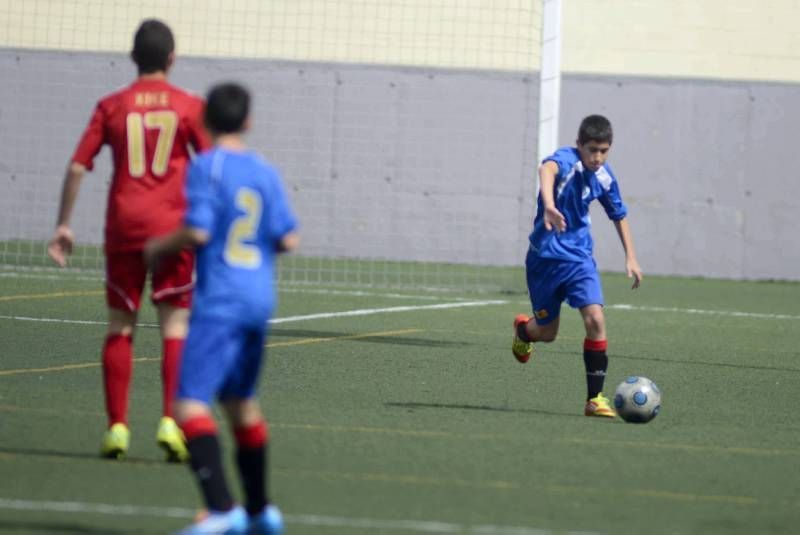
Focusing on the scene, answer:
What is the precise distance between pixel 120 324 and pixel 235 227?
2.17 m

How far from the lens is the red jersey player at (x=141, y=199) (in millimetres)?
7367

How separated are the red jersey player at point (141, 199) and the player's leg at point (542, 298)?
3.08 meters

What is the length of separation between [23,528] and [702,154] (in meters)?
18.5

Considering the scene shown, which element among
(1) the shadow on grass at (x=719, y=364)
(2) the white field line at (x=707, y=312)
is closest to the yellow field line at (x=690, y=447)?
(1) the shadow on grass at (x=719, y=364)

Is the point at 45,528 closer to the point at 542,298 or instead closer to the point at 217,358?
the point at 217,358

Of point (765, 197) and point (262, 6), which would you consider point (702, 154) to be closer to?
point (765, 197)

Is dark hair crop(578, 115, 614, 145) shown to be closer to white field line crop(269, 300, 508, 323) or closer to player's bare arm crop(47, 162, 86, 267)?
player's bare arm crop(47, 162, 86, 267)

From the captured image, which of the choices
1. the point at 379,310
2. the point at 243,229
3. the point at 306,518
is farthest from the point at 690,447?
the point at 379,310

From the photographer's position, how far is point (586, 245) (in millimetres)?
9961

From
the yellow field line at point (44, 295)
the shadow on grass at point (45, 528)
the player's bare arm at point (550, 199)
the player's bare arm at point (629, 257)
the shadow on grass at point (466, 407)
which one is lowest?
the shadow on grass at point (45, 528)

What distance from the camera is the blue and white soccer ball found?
29.5 ft

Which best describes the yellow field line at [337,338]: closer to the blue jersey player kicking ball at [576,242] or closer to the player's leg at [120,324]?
the blue jersey player kicking ball at [576,242]

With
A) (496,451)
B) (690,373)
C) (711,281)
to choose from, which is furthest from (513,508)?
(711,281)

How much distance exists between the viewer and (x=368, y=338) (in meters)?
13.3
